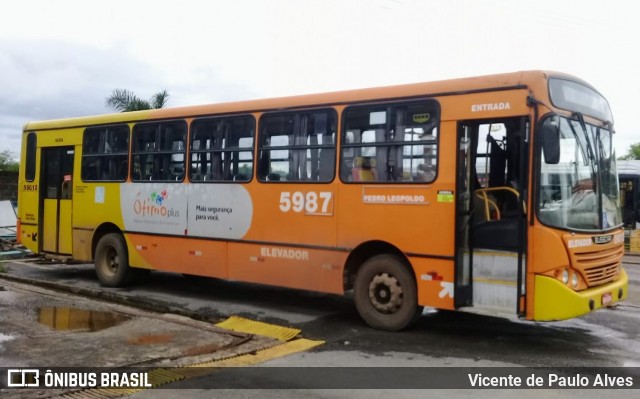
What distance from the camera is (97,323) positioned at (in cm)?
784

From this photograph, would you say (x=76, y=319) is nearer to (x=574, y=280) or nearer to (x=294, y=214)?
(x=294, y=214)

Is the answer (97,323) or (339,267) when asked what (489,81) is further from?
(97,323)

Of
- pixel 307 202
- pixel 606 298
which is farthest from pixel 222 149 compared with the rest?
pixel 606 298

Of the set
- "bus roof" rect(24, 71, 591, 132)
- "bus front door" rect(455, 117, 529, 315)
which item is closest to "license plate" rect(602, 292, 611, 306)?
"bus front door" rect(455, 117, 529, 315)

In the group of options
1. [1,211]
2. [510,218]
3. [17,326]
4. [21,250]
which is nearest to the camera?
[510,218]

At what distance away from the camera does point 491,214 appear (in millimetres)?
6824

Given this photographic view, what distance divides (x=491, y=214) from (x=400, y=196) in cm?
113

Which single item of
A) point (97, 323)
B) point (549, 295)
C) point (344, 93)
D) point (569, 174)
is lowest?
point (97, 323)

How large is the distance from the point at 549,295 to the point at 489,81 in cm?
248

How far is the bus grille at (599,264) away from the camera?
6402 mm

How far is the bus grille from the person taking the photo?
21.0 feet

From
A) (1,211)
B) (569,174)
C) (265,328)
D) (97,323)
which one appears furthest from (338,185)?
(1,211)

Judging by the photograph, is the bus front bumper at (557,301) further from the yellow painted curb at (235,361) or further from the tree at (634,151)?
the tree at (634,151)

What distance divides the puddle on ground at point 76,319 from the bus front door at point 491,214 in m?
4.63
